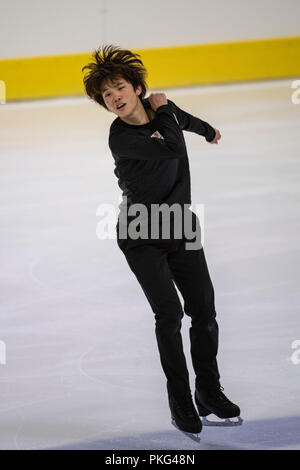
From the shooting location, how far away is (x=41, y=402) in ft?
9.20

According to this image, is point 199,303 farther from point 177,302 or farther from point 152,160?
point 152,160

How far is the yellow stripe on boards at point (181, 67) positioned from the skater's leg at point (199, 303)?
733cm

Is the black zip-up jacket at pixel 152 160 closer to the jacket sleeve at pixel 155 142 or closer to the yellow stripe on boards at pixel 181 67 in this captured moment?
the jacket sleeve at pixel 155 142

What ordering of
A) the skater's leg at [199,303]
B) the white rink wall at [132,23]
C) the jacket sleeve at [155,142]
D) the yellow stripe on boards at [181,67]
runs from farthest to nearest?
the white rink wall at [132,23]
the yellow stripe on boards at [181,67]
the skater's leg at [199,303]
the jacket sleeve at [155,142]

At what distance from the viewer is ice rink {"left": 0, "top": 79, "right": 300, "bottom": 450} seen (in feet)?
8.55

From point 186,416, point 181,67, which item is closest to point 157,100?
point 186,416

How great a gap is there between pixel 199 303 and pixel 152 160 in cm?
46

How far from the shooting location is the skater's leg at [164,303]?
244 cm

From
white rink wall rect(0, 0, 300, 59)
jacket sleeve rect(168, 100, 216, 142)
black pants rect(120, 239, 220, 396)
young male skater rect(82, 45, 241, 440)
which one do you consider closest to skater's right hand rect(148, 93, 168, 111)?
young male skater rect(82, 45, 241, 440)

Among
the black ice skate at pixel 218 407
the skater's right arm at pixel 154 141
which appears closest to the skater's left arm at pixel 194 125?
the skater's right arm at pixel 154 141

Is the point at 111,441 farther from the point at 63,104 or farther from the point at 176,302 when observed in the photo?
the point at 63,104
